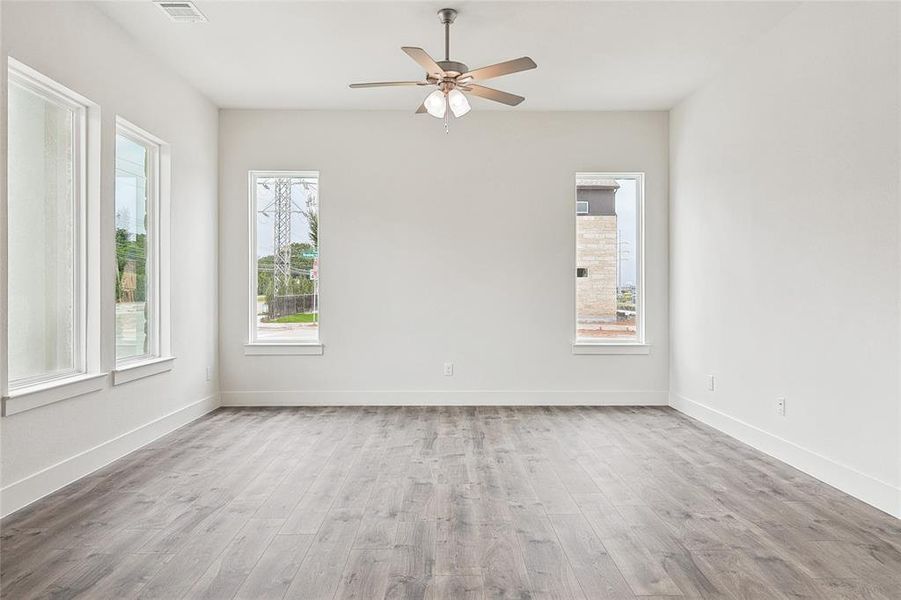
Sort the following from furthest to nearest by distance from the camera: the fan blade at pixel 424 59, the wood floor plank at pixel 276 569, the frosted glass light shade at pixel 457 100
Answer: the frosted glass light shade at pixel 457 100, the fan blade at pixel 424 59, the wood floor plank at pixel 276 569

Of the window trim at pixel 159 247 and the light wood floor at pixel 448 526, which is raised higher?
the window trim at pixel 159 247

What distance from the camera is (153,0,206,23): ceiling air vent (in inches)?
137

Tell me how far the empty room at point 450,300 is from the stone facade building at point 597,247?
0.10 feet

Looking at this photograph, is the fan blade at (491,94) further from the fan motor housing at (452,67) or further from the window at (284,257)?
the window at (284,257)

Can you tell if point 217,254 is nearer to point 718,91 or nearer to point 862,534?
point 718,91

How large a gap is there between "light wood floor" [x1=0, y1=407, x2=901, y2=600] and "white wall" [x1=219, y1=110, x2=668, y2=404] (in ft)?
4.59

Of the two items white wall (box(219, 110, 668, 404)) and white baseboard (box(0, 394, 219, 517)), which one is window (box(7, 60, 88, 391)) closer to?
white baseboard (box(0, 394, 219, 517))

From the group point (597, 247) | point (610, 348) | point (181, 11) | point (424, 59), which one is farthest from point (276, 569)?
point (597, 247)

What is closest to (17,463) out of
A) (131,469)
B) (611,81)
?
(131,469)

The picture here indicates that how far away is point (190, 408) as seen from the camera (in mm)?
4875

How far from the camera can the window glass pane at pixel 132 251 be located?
398cm

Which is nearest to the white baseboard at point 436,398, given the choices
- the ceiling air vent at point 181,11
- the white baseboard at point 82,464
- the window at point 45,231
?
the white baseboard at point 82,464

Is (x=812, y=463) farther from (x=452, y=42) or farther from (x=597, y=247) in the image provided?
(x=452, y=42)

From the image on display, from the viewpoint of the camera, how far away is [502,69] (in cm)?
334
